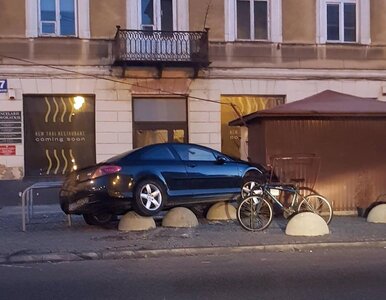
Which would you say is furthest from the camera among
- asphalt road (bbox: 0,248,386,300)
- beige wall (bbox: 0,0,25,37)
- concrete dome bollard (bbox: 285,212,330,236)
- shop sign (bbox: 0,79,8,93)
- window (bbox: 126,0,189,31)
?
window (bbox: 126,0,189,31)

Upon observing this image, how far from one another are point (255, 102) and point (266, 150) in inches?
297

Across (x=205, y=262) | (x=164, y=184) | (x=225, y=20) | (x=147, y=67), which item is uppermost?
(x=225, y=20)

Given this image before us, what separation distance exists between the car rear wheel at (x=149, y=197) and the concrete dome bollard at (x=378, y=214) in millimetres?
4123

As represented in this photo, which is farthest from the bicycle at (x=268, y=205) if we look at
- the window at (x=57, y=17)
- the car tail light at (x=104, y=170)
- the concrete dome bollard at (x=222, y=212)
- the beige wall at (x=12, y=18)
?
the beige wall at (x=12, y=18)

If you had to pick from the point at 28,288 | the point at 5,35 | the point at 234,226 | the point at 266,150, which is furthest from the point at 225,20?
the point at 28,288

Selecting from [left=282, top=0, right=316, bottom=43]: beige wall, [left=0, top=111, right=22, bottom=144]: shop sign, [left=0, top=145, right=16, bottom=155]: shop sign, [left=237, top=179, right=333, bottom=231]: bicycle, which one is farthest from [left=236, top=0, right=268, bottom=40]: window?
[left=237, top=179, right=333, bottom=231]: bicycle

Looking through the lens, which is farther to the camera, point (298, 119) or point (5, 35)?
point (5, 35)

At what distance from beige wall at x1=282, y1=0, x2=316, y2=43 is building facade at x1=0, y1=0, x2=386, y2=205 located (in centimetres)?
3

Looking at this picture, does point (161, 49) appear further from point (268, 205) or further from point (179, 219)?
point (268, 205)

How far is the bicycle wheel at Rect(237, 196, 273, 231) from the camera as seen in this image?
11.6m

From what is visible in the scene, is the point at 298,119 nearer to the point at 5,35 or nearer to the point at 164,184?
the point at 164,184

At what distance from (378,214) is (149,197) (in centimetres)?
450

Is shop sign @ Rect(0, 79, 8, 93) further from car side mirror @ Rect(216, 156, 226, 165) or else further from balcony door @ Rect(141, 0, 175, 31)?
car side mirror @ Rect(216, 156, 226, 165)

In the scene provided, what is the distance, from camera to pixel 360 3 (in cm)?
2158
